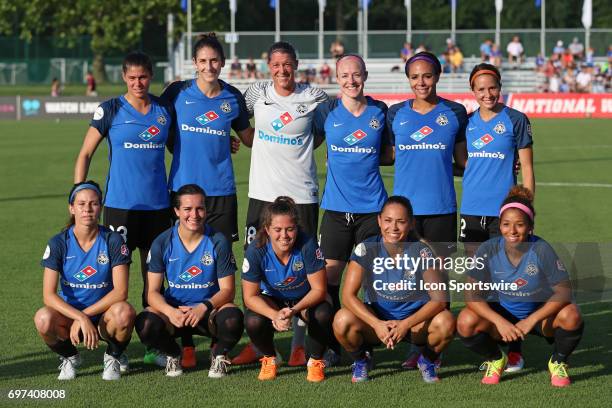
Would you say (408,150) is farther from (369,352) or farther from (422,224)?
(369,352)

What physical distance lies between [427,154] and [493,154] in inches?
17.8

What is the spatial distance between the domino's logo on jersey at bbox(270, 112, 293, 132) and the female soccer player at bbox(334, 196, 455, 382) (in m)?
1.14

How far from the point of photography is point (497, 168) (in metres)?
7.54

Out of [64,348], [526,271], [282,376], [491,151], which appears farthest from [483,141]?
[64,348]

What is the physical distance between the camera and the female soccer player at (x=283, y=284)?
7.03 meters

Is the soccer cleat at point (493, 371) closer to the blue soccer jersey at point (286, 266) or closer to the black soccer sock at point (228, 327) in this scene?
the blue soccer jersey at point (286, 266)

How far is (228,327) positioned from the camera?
7020mm

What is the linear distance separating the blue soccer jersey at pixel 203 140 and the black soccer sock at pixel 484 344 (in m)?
2.12

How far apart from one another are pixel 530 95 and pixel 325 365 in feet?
92.1

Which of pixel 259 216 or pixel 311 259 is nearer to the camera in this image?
pixel 311 259

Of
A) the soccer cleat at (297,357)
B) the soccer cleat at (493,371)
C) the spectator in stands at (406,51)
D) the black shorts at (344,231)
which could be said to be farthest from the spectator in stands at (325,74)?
the soccer cleat at (493,371)

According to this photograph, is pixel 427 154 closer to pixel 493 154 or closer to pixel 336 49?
pixel 493 154

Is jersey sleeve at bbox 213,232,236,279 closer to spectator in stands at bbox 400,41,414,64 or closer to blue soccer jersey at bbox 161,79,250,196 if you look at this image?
blue soccer jersey at bbox 161,79,250,196

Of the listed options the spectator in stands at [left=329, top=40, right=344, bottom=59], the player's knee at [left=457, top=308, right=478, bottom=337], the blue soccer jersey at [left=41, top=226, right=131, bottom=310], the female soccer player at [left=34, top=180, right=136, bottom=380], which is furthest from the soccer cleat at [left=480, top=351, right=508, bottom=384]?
the spectator in stands at [left=329, top=40, right=344, bottom=59]
